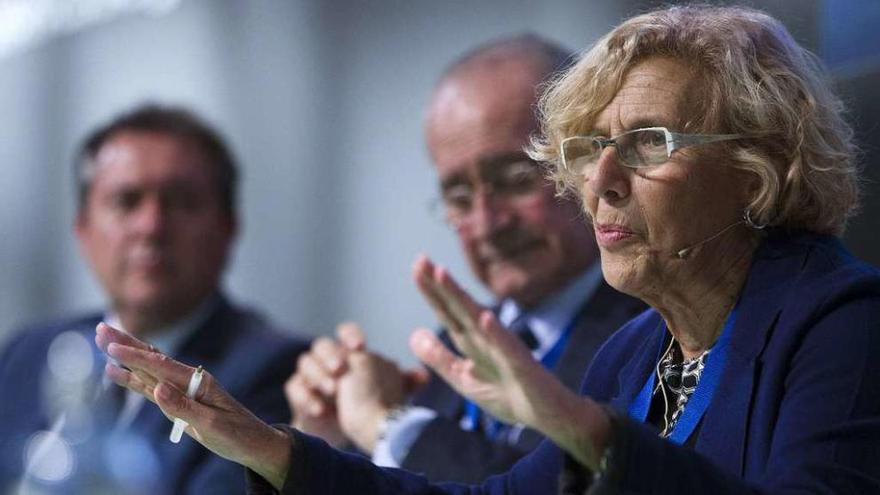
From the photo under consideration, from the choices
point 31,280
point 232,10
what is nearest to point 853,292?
point 232,10

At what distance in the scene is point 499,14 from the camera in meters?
3.16

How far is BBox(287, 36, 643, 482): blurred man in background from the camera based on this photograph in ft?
8.60

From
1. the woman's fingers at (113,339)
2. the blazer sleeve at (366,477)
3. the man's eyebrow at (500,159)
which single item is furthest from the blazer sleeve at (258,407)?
the woman's fingers at (113,339)

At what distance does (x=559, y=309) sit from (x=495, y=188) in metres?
0.32

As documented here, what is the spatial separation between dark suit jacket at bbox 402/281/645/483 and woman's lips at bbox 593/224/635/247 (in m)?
0.68

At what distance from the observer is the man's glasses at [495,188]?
285cm

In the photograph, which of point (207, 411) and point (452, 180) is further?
point (452, 180)

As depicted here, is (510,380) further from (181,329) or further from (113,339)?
(181,329)

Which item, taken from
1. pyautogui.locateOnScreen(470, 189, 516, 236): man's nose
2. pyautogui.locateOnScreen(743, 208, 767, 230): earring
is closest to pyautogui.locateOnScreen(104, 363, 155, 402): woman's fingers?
pyautogui.locateOnScreen(743, 208, 767, 230): earring

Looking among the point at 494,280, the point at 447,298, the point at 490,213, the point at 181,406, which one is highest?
the point at 447,298

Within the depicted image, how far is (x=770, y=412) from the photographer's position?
5.27 feet

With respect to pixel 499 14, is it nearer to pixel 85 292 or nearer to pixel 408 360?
pixel 408 360

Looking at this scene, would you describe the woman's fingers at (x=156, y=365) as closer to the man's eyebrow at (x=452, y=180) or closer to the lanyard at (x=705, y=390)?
the lanyard at (x=705, y=390)

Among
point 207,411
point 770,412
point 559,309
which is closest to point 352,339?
point 559,309
